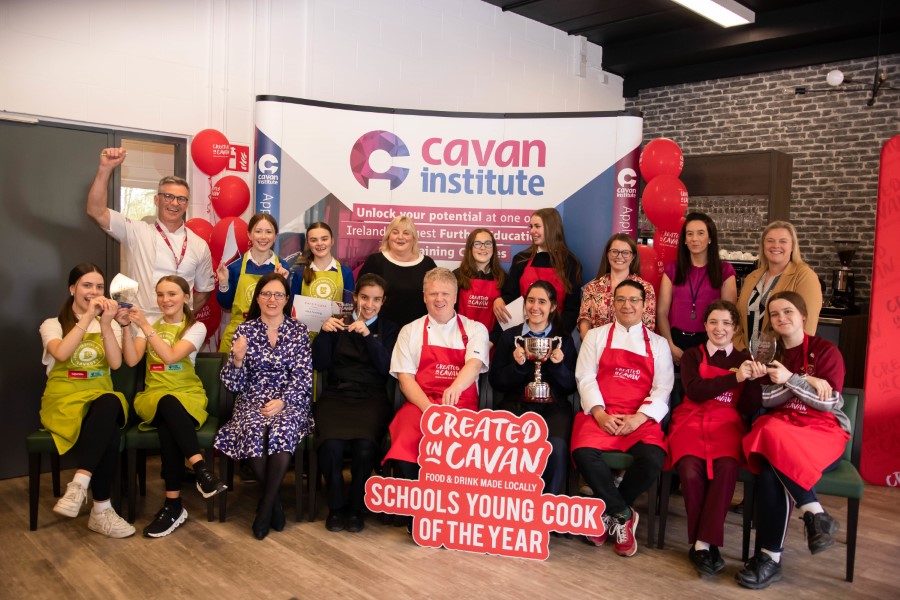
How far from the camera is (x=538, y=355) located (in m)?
3.56

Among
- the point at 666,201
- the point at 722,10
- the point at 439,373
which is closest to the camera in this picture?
the point at 439,373

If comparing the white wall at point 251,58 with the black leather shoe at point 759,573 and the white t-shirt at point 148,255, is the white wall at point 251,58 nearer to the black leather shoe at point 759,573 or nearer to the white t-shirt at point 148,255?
the white t-shirt at point 148,255

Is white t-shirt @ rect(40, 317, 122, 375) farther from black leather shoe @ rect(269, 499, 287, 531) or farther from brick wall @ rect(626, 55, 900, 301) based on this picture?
brick wall @ rect(626, 55, 900, 301)

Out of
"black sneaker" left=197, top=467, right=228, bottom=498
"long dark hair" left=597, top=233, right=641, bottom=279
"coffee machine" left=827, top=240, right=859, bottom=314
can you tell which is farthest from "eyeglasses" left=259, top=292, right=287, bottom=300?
"coffee machine" left=827, top=240, right=859, bottom=314

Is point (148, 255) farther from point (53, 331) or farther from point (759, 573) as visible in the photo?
point (759, 573)

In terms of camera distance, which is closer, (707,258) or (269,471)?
(269,471)

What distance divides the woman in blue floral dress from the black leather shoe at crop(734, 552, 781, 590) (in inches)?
82.0

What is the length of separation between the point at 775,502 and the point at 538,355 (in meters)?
1.19

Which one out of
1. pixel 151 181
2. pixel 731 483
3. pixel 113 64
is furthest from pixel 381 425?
pixel 113 64

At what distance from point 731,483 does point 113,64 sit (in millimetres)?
4268

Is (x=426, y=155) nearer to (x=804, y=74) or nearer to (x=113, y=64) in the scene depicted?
(x=113, y=64)

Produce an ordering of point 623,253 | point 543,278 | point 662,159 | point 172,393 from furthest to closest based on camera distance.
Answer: point 662,159 < point 543,278 < point 623,253 < point 172,393

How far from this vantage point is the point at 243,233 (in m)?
4.86

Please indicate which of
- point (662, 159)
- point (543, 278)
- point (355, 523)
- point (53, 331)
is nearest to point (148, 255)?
point (53, 331)
